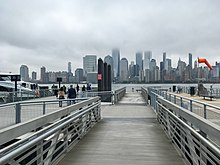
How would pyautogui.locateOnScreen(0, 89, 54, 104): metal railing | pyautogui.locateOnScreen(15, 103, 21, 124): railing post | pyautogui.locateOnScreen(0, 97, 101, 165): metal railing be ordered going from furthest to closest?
pyautogui.locateOnScreen(0, 89, 54, 104): metal railing → pyautogui.locateOnScreen(15, 103, 21, 124): railing post → pyautogui.locateOnScreen(0, 97, 101, 165): metal railing

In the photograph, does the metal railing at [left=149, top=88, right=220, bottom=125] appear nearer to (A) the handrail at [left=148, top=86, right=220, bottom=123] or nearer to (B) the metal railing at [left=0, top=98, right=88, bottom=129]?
(A) the handrail at [left=148, top=86, right=220, bottom=123]

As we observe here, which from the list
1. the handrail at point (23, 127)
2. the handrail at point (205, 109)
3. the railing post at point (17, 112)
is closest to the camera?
the handrail at point (23, 127)

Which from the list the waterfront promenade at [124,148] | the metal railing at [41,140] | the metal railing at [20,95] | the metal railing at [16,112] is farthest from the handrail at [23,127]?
the metal railing at [20,95]

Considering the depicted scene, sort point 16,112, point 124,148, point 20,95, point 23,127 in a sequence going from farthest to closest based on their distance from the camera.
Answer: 1. point 20,95
2. point 16,112
3. point 124,148
4. point 23,127

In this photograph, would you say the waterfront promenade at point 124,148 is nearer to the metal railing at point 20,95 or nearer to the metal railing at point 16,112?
the metal railing at point 16,112

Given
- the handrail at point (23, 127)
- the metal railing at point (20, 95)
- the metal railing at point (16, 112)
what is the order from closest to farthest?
the handrail at point (23, 127), the metal railing at point (16, 112), the metal railing at point (20, 95)

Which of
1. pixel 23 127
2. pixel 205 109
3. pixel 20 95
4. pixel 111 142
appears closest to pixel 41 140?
pixel 23 127

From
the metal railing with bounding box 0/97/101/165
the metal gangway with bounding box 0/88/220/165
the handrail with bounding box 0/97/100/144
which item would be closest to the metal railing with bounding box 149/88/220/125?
the metal gangway with bounding box 0/88/220/165

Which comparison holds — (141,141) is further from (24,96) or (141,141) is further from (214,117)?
(24,96)

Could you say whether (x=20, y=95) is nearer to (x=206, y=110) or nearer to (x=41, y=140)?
(x=206, y=110)

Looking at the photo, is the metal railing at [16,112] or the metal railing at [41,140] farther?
the metal railing at [16,112]

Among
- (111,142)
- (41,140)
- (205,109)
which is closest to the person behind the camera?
(41,140)

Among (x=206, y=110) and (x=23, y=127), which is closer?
(x=23, y=127)

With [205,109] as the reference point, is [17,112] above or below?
below
